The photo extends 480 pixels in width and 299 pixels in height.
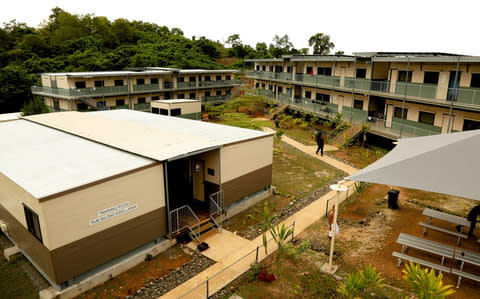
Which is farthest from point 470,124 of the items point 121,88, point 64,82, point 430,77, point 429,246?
point 64,82

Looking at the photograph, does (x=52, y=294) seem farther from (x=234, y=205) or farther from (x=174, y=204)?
(x=234, y=205)

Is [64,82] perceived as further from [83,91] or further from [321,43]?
[321,43]

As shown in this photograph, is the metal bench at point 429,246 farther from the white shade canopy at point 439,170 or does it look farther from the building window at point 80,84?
the building window at point 80,84

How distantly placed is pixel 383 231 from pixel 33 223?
44.5ft

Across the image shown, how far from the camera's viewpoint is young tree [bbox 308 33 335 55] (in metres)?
81.7

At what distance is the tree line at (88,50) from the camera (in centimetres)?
4552

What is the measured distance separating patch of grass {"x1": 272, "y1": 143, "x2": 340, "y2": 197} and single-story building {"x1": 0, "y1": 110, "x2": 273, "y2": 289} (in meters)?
2.50

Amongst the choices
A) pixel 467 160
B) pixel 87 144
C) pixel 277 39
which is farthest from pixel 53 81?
pixel 277 39

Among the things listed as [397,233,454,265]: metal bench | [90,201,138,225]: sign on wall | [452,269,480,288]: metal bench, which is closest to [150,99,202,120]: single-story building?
[90,201,138,225]: sign on wall

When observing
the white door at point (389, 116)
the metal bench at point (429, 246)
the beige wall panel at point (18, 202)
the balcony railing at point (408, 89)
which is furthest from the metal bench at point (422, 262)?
the white door at point (389, 116)

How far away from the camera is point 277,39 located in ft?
314

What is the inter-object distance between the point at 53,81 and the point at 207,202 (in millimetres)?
31791

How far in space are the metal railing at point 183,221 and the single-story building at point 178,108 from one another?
2188 centimetres

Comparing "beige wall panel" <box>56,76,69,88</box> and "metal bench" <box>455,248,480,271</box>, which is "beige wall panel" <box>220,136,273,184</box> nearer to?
"metal bench" <box>455,248,480,271</box>
